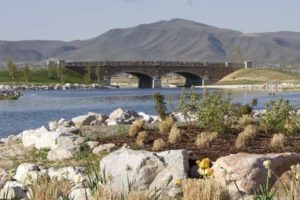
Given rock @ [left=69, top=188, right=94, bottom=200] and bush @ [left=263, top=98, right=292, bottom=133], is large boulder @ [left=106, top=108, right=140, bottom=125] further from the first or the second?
rock @ [left=69, top=188, right=94, bottom=200]

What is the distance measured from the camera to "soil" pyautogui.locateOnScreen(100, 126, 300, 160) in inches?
787

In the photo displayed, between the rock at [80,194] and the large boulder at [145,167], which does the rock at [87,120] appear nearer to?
the large boulder at [145,167]

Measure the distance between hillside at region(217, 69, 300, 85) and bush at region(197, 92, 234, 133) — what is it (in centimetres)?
14197

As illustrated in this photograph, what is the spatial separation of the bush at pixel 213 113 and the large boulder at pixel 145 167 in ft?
25.2

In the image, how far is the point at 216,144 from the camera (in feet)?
71.5

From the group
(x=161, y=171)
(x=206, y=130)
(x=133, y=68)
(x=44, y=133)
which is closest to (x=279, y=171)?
(x=161, y=171)

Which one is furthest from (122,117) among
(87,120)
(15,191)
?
(15,191)

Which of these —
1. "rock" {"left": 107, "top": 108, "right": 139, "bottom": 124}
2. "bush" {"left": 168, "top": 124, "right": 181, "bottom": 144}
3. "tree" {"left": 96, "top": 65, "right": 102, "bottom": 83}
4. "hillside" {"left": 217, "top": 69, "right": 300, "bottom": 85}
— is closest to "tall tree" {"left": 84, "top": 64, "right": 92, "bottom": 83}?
"tree" {"left": 96, "top": 65, "right": 102, "bottom": 83}

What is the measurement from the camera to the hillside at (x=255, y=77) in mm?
171750

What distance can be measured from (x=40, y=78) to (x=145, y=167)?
163 m

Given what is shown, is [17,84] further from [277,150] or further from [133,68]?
[277,150]

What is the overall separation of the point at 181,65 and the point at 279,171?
6900 inches

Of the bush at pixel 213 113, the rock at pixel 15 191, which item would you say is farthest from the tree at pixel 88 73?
the rock at pixel 15 191

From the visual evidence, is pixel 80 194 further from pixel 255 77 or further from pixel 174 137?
pixel 255 77
